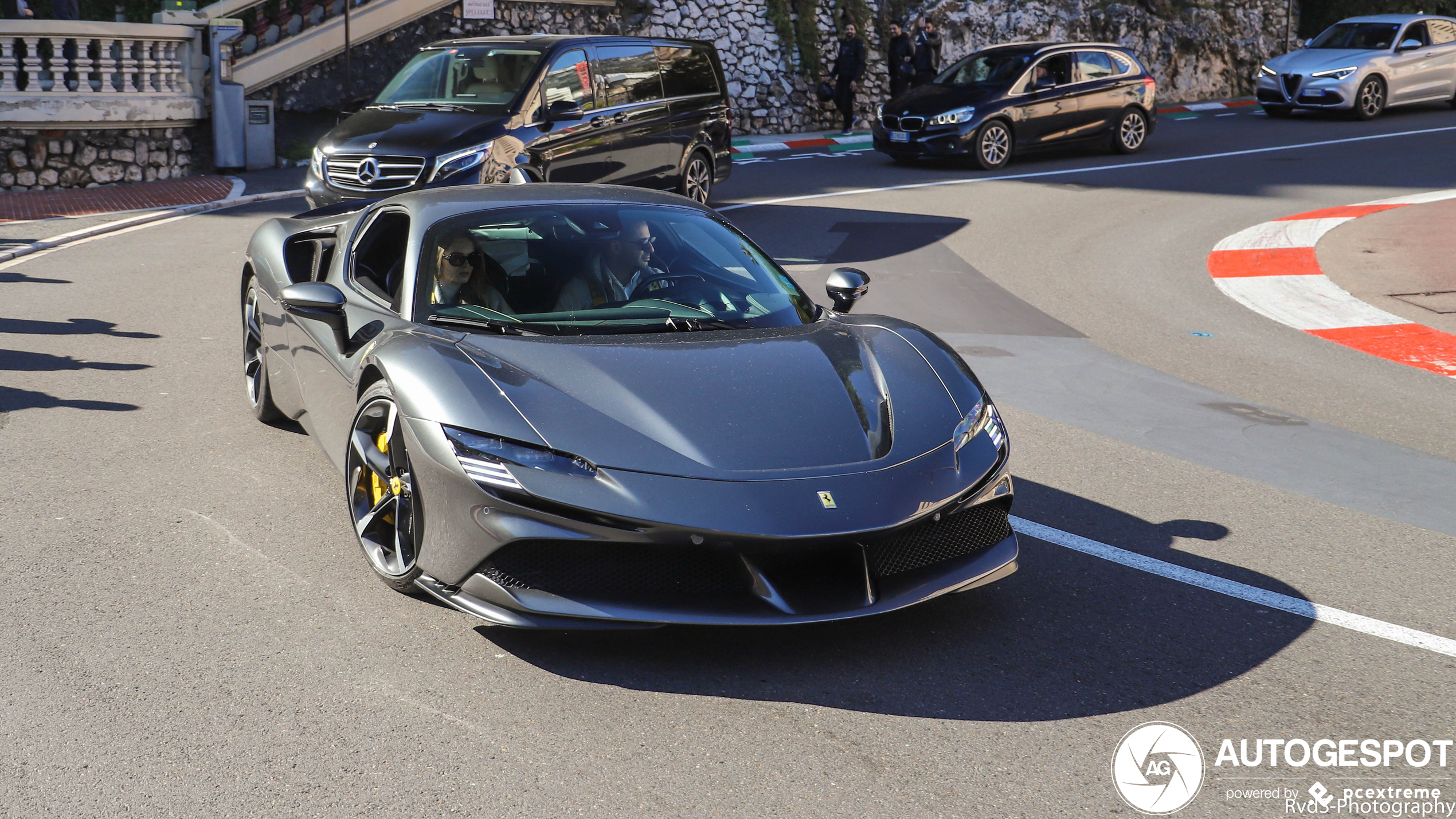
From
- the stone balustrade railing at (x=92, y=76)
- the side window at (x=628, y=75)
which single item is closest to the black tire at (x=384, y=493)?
the side window at (x=628, y=75)

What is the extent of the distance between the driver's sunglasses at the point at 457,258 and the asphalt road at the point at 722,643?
3.68 ft

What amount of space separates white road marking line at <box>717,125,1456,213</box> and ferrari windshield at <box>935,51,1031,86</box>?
1459 millimetres

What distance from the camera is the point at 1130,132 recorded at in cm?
1886

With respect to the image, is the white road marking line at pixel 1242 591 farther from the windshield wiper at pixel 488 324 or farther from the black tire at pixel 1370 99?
the black tire at pixel 1370 99

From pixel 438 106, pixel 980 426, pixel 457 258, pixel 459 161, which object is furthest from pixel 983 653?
pixel 438 106

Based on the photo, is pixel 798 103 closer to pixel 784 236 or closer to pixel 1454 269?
pixel 784 236

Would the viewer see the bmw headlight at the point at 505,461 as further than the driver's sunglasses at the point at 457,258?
No

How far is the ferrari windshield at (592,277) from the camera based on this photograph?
456 cm

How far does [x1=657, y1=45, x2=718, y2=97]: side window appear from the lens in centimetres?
1313

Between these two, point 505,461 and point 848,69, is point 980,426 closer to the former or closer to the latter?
point 505,461

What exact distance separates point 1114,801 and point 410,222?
3374 mm

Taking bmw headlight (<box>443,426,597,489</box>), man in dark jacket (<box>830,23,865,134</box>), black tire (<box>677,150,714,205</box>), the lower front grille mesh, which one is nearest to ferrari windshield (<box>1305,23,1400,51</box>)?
man in dark jacket (<box>830,23,865,134</box>)

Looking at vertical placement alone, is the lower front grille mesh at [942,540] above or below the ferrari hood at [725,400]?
below

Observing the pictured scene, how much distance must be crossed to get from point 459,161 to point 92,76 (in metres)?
8.44
